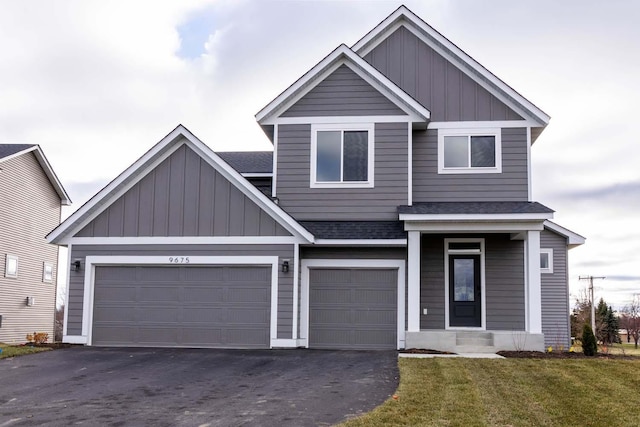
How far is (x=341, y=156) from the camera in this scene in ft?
56.0

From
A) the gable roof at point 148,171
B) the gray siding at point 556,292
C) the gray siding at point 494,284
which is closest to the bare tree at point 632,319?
the gray siding at point 556,292

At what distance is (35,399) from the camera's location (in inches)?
381

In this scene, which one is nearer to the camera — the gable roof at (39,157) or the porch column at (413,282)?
the porch column at (413,282)

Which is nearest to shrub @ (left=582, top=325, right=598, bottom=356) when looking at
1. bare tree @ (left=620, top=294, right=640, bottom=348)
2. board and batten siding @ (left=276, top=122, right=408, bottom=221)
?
board and batten siding @ (left=276, top=122, right=408, bottom=221)

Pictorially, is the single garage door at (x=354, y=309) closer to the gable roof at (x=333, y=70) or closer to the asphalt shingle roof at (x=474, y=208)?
the asphalt shingle roof at (x=474, y=208)

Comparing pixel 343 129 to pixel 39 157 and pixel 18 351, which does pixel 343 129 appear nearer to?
pixel 18 351

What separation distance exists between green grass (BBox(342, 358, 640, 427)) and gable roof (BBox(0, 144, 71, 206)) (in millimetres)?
18084

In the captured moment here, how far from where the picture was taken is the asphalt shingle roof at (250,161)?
1977 centimetres

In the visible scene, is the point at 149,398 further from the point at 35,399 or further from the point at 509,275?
the point at 509,275

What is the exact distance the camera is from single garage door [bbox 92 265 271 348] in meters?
15.7

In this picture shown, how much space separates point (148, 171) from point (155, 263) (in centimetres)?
224

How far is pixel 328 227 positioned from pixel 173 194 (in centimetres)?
389

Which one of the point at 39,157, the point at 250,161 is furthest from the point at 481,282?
the point at 39,157

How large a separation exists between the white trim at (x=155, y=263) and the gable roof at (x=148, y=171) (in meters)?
0.90
